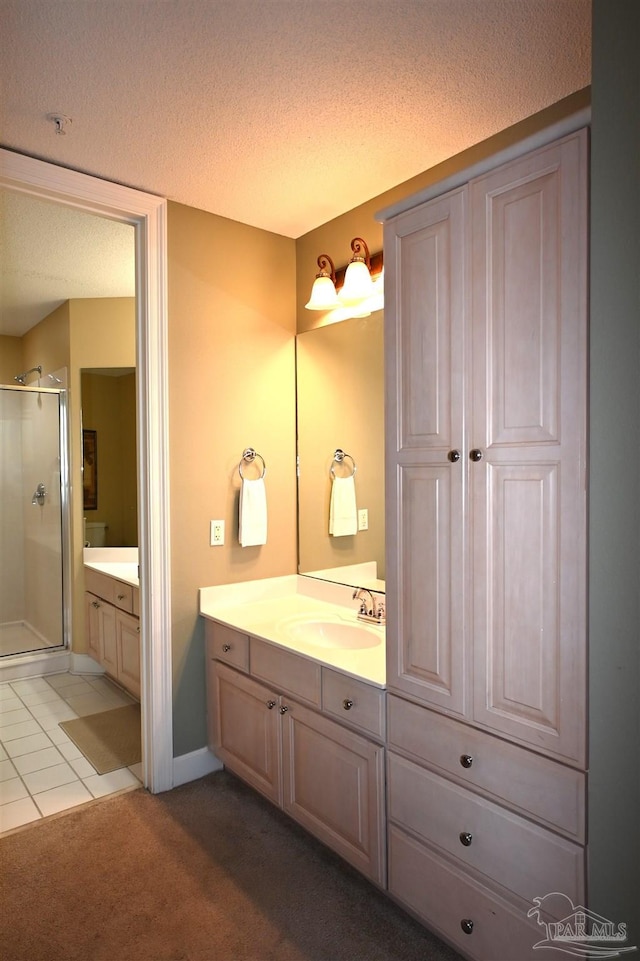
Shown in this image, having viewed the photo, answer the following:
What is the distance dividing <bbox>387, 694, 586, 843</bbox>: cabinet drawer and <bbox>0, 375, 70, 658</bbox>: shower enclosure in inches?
123

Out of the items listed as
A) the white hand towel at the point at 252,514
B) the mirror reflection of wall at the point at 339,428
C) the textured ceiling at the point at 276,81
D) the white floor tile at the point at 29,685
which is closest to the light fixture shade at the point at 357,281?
the mirror reflection of wall at the point at 339,428

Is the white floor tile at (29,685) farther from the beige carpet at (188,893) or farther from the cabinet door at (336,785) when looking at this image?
the cabinet door at (336,785)

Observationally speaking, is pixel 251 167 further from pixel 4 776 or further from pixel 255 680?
pixel 4 776

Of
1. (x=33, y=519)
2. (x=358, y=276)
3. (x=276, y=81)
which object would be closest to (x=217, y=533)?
(x=358, y=276)

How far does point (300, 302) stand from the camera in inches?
111

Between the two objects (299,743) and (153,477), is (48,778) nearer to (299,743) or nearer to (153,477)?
(299,743)

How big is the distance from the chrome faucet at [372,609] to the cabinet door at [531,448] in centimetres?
85

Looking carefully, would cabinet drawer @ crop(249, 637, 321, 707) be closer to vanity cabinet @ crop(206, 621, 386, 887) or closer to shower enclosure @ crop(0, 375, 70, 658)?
vanity cabinet @ crop(206, 621, 386, 887)

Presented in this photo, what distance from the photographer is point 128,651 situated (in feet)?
10.8

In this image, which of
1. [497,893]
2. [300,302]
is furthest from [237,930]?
[300,302]

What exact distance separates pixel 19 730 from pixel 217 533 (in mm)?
1658

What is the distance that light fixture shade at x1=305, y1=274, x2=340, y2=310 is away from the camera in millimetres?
2488

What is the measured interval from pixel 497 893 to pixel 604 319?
4.45ft

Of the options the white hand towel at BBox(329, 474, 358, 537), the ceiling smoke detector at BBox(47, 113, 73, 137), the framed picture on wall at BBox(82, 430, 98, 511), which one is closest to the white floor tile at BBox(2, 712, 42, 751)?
the framed picture on wall at BBox(82, 430, 98, 511)
